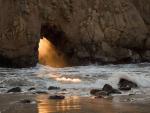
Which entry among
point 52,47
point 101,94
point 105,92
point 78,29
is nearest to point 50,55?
point 52,47

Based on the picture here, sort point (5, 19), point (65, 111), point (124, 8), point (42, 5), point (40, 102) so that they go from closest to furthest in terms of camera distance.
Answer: point (65, 111) < point (40, 102) < point (5, 19) < point (42, 5) < point (124, 8)

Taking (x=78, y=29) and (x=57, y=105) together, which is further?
(x=78, y=29)

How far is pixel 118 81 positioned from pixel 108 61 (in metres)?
9.23

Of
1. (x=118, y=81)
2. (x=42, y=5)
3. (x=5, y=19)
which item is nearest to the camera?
(x=118, y=81)

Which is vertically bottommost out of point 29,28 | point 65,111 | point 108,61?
point 65,111

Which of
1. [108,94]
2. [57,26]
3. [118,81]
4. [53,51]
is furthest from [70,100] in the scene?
[53,51]

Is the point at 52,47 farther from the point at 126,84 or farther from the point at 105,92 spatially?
the point at 105,92

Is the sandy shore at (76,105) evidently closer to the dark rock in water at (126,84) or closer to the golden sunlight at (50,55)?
the dark rock in water at (126,84)

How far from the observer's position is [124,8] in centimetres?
2658

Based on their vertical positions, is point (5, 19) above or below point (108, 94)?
above

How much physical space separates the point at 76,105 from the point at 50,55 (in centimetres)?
1585

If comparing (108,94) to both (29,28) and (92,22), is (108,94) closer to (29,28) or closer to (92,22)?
(29,28)

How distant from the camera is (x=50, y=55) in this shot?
26.8 m

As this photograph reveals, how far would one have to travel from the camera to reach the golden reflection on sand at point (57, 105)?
33.6 feet
